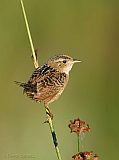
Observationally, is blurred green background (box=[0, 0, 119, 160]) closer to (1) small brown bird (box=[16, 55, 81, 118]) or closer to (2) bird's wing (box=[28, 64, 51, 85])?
(1) small brown bird (box=[16, 55, 81, 118])

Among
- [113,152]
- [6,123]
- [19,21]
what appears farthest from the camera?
[19,21]

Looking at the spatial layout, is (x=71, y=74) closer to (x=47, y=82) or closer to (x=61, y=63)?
(x=61, y=63)

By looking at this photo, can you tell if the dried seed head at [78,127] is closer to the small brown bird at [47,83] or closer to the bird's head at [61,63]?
the small brown bird at [47,83]

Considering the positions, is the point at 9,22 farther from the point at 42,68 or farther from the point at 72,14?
the point at 42,68

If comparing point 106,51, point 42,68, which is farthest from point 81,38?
point 42,68

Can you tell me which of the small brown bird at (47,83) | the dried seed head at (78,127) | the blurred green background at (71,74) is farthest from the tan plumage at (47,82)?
the blurred green background at (71,74)

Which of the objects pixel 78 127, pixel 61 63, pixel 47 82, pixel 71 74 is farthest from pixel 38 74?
pixel 71 74
